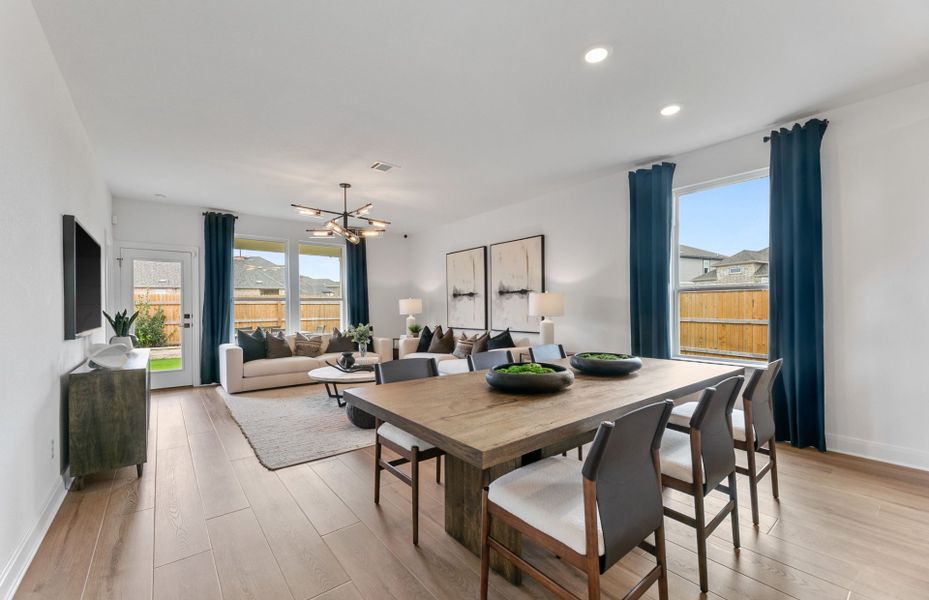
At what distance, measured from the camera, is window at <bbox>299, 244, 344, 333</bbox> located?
6.93 m

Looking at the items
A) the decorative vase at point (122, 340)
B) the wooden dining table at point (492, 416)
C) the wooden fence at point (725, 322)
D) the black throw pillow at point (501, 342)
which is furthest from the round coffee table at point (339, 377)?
the wooden fence at point (725, 322)

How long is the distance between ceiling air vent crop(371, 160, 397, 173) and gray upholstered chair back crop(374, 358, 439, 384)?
238 centimetres

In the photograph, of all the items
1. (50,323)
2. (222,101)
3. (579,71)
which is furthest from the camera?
(222,101)

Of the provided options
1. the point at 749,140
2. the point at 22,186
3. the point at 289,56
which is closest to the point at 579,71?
the point at 289,56

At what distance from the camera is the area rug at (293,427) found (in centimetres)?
315

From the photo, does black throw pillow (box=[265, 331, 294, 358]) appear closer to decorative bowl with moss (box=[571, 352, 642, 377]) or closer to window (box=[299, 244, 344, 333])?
window (box=[299, 244, 344, 333])

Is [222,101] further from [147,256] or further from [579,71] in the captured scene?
[147,256]

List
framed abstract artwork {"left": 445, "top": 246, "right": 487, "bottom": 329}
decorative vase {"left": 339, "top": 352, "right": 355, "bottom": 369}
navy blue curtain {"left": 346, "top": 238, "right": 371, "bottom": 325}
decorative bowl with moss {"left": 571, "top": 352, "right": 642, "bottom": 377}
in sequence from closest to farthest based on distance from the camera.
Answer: decorative bowl with moss {"left": 571, "top": 352, "right": 642, "bottom": 377}
decorative vase {"left": 339, "top": 352, "right": 355, "bottom": 369}
framed abstract artwork {"left": 445, "top": 246, "right": 487, "bottom": 329}
navy blue curtain {"left": 346, "top": 238, "right": 371, "bottom": 325}

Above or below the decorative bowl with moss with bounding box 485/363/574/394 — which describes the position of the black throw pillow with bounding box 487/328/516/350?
below

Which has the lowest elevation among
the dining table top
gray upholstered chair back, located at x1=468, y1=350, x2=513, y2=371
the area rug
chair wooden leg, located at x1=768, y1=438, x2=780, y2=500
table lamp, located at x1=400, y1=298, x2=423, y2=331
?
the area rug

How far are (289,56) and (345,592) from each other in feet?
8.91

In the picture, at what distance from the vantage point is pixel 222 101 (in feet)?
9.21

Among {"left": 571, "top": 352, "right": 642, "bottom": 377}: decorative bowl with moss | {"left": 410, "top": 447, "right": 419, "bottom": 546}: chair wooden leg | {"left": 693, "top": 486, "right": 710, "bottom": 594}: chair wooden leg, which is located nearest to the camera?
{"left": 693, "top": 486, "right": 710, "bottom": 594}: chair wooden leg

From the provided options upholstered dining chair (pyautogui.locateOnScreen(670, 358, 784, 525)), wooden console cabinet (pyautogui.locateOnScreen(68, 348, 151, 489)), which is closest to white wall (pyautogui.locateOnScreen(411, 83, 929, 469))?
upholstered dining chair (pyautogui.locateOnScreen(670, 358, 784, 525))
